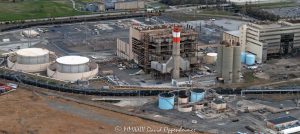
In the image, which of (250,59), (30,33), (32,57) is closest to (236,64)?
(250,59)

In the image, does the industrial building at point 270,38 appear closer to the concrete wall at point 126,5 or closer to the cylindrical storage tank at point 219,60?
the cylindrical storage tank at point 219,60

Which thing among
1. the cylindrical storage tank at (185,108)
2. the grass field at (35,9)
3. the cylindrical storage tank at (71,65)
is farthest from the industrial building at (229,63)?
the grass field at (35,9)

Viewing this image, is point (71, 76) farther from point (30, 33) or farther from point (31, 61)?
point (30, 33)

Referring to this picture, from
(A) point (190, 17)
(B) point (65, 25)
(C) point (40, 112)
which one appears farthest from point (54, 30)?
(C) point (40, 112)

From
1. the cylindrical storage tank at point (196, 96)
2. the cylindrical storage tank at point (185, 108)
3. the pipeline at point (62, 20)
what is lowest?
the cylindrical storage tank at point (185, 108)

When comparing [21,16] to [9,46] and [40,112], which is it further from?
[40,112]
